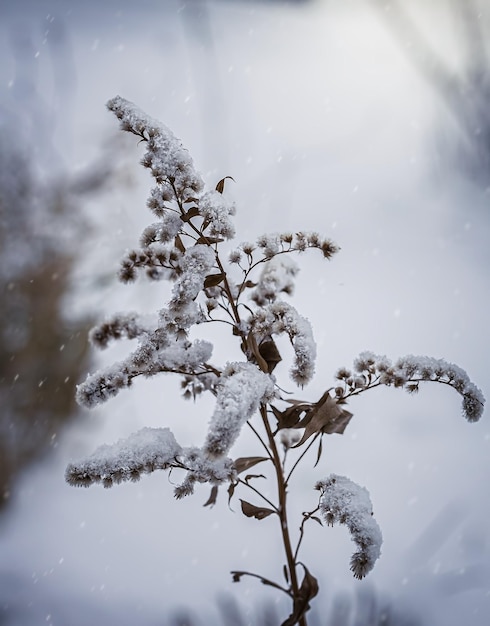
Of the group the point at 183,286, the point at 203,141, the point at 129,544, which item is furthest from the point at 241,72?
the point at 129,544

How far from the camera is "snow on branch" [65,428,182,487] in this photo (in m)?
0.53

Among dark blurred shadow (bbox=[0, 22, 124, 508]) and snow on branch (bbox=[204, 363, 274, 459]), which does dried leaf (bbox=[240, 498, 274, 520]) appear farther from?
dark blurred shadow (bbox=[0, 22, 124, 508])

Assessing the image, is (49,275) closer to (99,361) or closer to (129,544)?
(99,361)

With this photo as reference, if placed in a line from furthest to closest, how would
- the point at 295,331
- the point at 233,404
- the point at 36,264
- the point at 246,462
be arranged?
the point at 36,264
the point at 246,462
the point at 295,331
the point at 233,404

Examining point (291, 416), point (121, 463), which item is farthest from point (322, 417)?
point (121, 463)

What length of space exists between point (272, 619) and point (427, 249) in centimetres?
110

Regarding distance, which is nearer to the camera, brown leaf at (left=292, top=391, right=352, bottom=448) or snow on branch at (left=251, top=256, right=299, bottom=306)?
brown leaf at (left=292, top=391, right=352, bottom=448)

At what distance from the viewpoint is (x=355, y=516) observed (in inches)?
21.1

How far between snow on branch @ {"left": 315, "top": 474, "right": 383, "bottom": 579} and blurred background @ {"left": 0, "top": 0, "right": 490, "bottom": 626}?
67cm

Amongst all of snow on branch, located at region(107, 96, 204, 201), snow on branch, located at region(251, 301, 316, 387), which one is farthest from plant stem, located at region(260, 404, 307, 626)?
snow on branch, located at region(107, 96, 204, 201)

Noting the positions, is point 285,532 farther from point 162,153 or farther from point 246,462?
point 162,153

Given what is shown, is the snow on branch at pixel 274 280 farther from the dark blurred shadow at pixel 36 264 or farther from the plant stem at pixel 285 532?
the dark blurred shadow at pixel 36 264

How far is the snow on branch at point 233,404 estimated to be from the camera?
0.44 m

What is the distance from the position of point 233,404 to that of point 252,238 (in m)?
1.10
